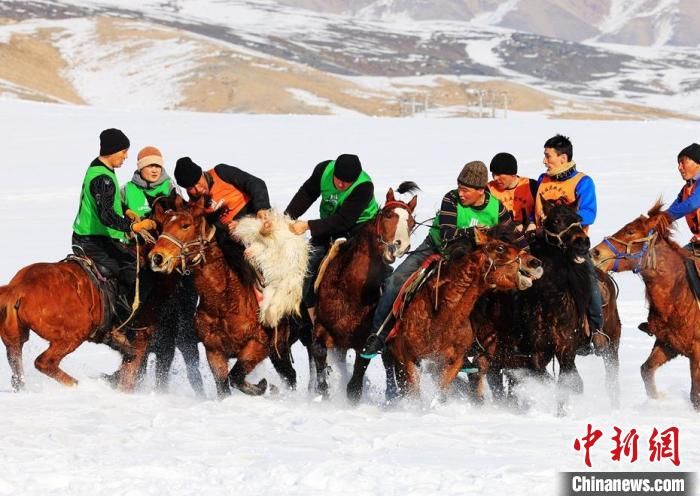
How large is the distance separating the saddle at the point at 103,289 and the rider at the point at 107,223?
0.07 metres

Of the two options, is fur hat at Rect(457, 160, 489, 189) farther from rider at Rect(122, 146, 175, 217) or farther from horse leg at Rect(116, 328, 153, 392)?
horse leg at Rect(116, 328, 153, 392)

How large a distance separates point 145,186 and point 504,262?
3.56 metres

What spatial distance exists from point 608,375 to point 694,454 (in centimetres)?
277

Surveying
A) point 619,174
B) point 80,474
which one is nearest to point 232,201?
point 80,474

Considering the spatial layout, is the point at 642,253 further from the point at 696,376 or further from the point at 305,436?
the point at 305,436

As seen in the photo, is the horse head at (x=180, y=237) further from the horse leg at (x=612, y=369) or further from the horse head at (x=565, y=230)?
the horse leg at (x=612, y=369)

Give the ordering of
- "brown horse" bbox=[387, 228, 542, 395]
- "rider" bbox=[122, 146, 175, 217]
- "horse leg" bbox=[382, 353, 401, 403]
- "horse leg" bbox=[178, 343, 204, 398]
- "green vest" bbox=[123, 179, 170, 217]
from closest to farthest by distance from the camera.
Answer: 1. "brown horse" bbox=[387, 228, 542, 395]
2. "horse leg" bbox=[382, 353, 401, 403]
3. "rider" bbox=[122, 146, 175, 217]
4. "green vest" bbox=[123, 179, 170, 217]
5. "horse leg" bbox=[178, 343, 204, 398]

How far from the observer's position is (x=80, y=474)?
6.11 meters

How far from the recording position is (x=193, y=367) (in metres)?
9.95

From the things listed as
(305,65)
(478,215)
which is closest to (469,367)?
(478,215)

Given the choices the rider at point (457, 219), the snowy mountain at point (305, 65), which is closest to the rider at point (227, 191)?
the rider at point (457, 219)

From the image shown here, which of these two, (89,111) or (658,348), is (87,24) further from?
(658,348)

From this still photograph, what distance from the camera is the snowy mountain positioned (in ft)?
328

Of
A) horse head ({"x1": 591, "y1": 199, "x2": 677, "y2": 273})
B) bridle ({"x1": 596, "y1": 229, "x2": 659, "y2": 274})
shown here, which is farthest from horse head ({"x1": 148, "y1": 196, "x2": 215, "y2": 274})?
bridle ({"x1": 596, "y1": 229, "x2": 659, "y2": 274})
